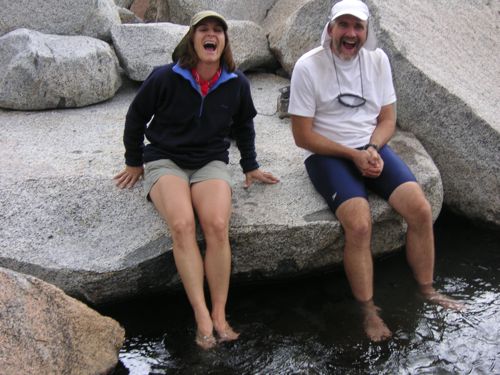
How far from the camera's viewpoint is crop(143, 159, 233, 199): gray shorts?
12.8 ft

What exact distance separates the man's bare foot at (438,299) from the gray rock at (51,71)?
3.11m

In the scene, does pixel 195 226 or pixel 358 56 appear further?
pixel 358 56

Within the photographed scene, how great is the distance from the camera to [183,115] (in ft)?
12.8

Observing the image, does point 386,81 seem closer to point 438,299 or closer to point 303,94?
point 303,94

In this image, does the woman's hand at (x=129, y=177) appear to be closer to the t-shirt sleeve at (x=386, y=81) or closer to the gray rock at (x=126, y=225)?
the gray rock at (x=126, y=225)

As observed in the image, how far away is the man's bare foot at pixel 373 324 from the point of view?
12.2 feet

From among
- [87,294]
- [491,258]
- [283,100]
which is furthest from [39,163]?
[491,258]

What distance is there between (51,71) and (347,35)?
257cm

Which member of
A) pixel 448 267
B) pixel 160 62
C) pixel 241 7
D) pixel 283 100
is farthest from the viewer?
pixel 241 7

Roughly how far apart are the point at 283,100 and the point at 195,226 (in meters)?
1.94

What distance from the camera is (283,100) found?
5.44 m

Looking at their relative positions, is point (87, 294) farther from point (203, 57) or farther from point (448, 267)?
Result: point (448, 267)

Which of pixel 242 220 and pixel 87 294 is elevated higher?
pixel 242 220

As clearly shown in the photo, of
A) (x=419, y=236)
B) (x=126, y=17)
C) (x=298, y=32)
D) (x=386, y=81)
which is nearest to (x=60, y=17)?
(x=126, y=17)
